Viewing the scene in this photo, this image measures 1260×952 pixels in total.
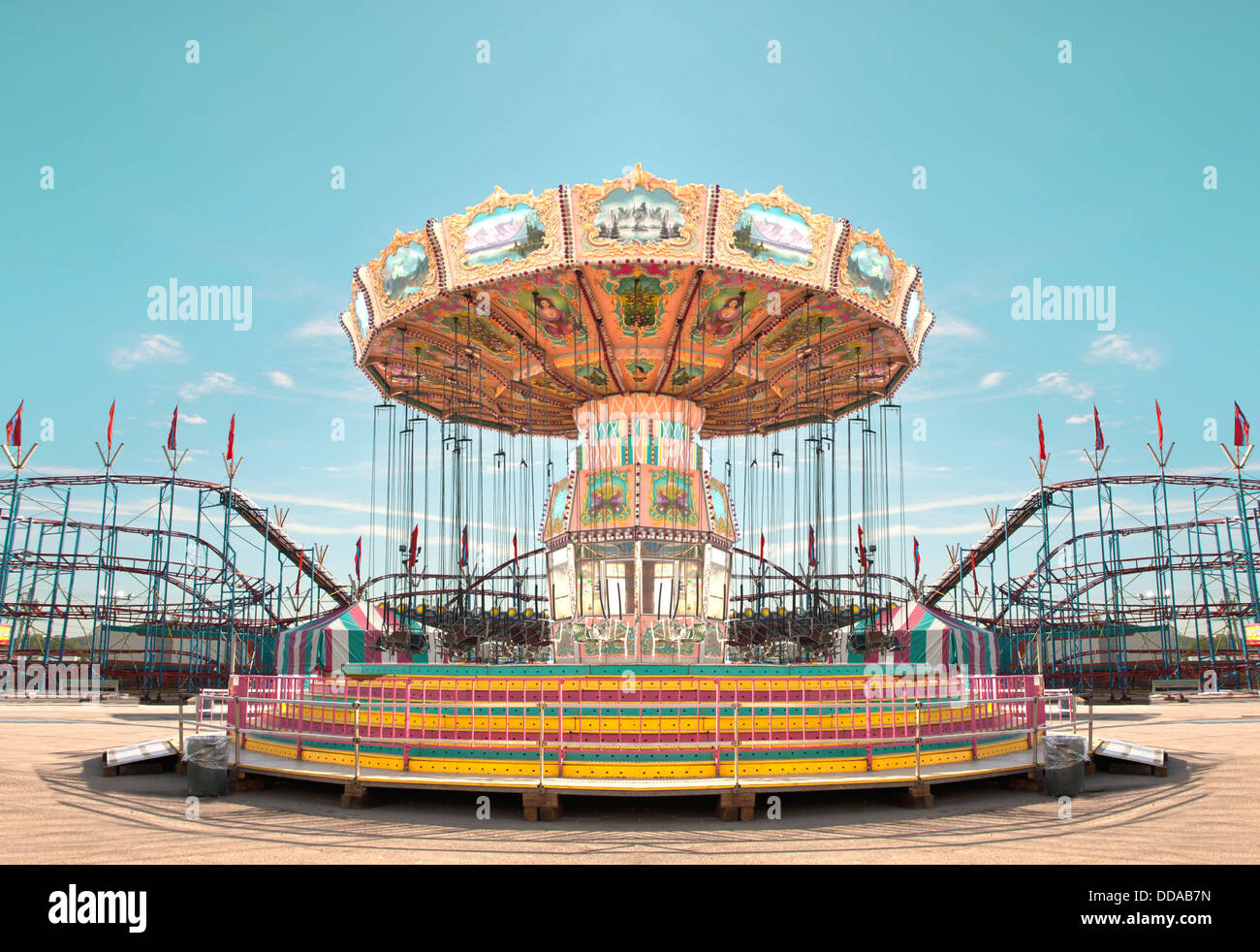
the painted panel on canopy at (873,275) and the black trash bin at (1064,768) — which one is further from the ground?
the painted panel on canopy at (873,275)

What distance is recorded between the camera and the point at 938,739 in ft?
32.4

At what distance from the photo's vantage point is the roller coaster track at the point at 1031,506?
105 ft

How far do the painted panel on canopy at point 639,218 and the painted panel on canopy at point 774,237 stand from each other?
0.39 m

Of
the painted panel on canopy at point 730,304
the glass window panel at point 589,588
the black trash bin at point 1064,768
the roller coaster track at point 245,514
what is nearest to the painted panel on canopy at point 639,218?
the painted panel on canopy at point 730,304

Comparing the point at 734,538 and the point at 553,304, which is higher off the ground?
the point at 553,304

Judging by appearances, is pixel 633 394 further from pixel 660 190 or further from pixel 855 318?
pixel 660 190

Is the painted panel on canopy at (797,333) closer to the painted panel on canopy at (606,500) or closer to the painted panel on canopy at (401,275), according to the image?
the painted panel on canopy at (606,500)

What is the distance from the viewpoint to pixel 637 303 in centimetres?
1448

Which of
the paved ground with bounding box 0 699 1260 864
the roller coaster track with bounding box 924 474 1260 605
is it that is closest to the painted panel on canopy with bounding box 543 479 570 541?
the paved ground with bounding box 0 699 1260 864

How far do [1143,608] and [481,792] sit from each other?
2981cm

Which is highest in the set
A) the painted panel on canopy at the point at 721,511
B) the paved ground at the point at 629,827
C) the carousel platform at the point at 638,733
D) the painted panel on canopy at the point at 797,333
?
the painted panel on canopy at the point at 797,333
